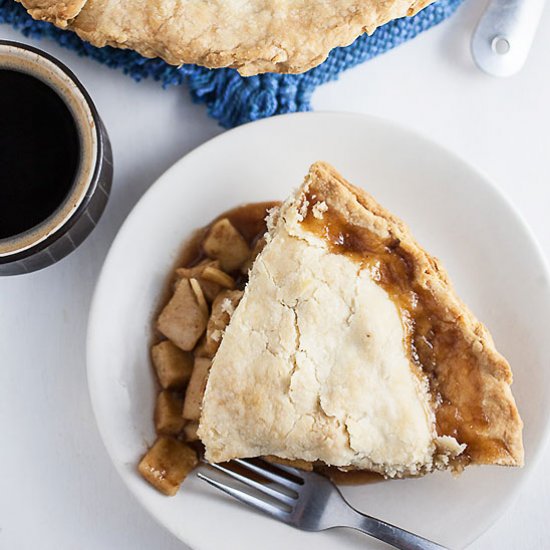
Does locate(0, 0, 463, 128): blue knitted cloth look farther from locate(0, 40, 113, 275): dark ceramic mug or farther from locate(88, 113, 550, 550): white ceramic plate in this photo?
locate(0, 40, 113, 275): dark ceramic mug

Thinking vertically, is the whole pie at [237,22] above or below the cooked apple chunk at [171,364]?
above

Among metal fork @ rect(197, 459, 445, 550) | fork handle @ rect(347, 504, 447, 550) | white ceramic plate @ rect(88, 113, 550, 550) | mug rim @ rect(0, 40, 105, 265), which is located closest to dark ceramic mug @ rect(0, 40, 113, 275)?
mug rim @ rect(0, 40, 105, 265)

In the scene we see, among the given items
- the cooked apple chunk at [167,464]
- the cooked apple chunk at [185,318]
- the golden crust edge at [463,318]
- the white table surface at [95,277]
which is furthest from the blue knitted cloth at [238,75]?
the cooked apple chunk at [167,464]

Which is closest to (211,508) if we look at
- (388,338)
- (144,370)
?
(144,370)

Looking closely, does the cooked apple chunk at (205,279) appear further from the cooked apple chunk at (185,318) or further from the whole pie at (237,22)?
the whole pie at (237,22)

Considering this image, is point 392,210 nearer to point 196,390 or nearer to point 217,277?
point 217,277

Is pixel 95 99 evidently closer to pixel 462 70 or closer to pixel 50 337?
pixel 50 337
